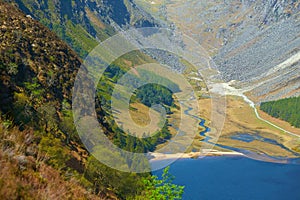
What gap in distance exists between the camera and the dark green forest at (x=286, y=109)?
13825 centimetres

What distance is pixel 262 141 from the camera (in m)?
116

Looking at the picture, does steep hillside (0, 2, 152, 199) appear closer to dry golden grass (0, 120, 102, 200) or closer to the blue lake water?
dry golden grass (0, 120, 102, 200)

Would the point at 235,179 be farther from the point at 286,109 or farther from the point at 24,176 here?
the point at 24,176

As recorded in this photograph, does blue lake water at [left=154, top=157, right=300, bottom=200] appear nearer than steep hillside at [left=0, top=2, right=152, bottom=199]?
No

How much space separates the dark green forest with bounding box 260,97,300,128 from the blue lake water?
169 feet

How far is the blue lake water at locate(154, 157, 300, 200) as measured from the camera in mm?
70188

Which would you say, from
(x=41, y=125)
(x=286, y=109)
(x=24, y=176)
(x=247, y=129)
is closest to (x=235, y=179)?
(x=247, y=129)

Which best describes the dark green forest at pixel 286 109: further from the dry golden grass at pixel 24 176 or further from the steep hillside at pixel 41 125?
the dry golden grass at pixel 24 176

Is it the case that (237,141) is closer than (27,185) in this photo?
No

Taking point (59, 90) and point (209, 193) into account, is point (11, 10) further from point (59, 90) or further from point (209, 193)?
point (209, 193)

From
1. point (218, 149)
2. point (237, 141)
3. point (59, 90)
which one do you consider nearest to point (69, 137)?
point (59, 90)

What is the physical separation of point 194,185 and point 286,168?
2926 centimetres

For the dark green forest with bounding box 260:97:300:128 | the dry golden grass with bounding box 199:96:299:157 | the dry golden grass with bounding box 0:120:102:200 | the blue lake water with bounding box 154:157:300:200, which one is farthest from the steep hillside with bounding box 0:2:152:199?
the dark green forest with bounding box 260:97:300:128

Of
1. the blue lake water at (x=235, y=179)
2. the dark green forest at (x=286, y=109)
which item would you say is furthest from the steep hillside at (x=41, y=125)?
the dark green forest at (x=286, y=109)
